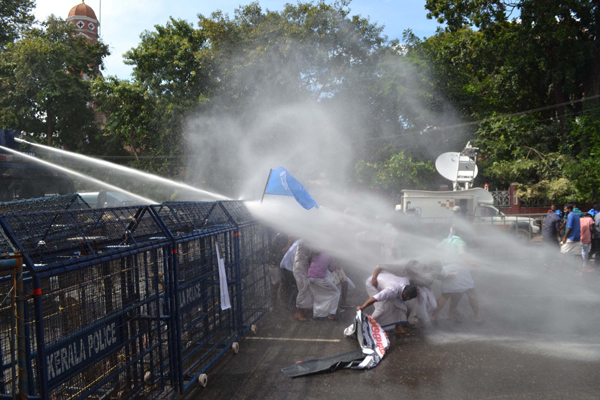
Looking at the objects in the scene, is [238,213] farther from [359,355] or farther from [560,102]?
[560,102]

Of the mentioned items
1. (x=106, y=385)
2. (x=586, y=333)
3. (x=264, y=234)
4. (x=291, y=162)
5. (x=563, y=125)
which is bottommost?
(x=586, y=333)

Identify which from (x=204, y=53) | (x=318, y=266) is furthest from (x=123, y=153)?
(x=318, y=266)

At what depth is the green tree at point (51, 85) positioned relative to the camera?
22.5m

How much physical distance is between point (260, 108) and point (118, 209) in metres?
14.1

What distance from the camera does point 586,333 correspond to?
6000 millimetres

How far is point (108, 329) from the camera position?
347 centimetres

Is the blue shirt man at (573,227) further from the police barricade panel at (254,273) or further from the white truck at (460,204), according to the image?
the police barricade panel at (254,273)

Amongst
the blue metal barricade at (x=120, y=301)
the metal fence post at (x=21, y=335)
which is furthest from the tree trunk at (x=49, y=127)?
the metal fence post at (x=21, y=335)

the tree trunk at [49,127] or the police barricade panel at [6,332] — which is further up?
the tree trunk at [49,127]

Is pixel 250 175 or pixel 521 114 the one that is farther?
pixel 521 114

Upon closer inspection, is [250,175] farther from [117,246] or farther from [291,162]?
[117,246]

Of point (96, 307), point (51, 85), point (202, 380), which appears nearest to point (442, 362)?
point (202, 380)

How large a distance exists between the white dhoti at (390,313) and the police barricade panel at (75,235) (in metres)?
3.21

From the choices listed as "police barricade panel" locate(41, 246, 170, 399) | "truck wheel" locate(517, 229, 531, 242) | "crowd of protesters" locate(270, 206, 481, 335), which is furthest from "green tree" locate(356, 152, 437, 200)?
"police barricade panel" locate(41, 246, 170, 399)
